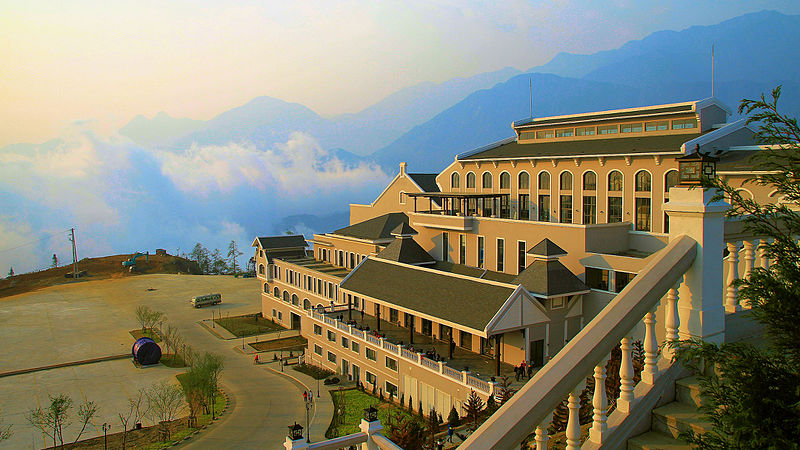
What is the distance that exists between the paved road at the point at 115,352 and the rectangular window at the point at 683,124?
90.4 feet

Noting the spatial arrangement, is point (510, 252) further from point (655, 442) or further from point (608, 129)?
point (655, 442)

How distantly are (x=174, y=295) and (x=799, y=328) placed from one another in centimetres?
7721

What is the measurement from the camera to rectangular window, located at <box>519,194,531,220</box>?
119 feet

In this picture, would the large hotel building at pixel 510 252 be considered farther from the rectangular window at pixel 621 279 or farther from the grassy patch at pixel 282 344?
the grassy patch at pixel 282 344

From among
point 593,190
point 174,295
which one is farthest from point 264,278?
point 593,190

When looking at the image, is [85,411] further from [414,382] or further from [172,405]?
[414,382]

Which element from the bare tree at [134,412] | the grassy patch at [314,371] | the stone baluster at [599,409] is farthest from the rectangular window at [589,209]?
the stone baluster at [599,409]

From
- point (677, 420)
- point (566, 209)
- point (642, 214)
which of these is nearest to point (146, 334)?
point (566, 209)

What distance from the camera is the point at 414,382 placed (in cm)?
2703

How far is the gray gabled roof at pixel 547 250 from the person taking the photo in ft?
85.3

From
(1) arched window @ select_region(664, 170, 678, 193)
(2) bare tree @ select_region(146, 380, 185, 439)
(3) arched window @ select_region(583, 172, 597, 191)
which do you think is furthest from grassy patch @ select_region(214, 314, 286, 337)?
(1) arched window @ select_region(664, 170, 678, 193)

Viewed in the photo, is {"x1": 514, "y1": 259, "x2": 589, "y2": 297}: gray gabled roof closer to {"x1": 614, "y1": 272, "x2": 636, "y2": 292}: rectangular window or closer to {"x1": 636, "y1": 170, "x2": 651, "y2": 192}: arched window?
{"x1": 614, "y1": 272, "x2": 636, "y2": 292}: rectangular window

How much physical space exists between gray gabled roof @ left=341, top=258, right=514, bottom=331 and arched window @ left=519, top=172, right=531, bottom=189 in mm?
10163

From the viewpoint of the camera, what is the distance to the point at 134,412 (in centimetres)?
3144
